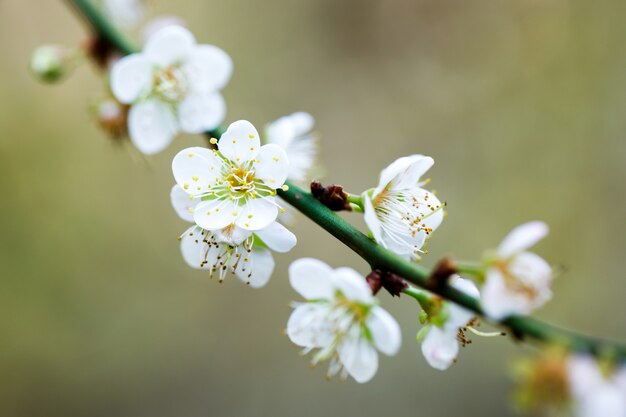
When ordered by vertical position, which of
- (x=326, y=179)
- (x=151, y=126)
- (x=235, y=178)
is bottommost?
(x=235, y=178)

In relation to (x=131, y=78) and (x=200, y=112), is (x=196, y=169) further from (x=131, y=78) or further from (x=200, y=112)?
(x=131, y=78)

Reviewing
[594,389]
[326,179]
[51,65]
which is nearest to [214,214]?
[594,389]

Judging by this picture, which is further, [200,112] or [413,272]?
[200,112]

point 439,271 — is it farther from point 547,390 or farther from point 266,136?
point 266,136

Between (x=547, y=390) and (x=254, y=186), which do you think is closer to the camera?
(x=547, y=390)

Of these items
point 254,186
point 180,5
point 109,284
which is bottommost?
point 254,186

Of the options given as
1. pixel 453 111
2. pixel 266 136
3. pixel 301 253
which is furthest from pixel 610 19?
pixel 266 136

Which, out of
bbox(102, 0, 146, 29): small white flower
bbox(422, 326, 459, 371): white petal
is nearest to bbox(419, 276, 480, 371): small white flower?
bbox(422, 326, 459, 371): white petal
